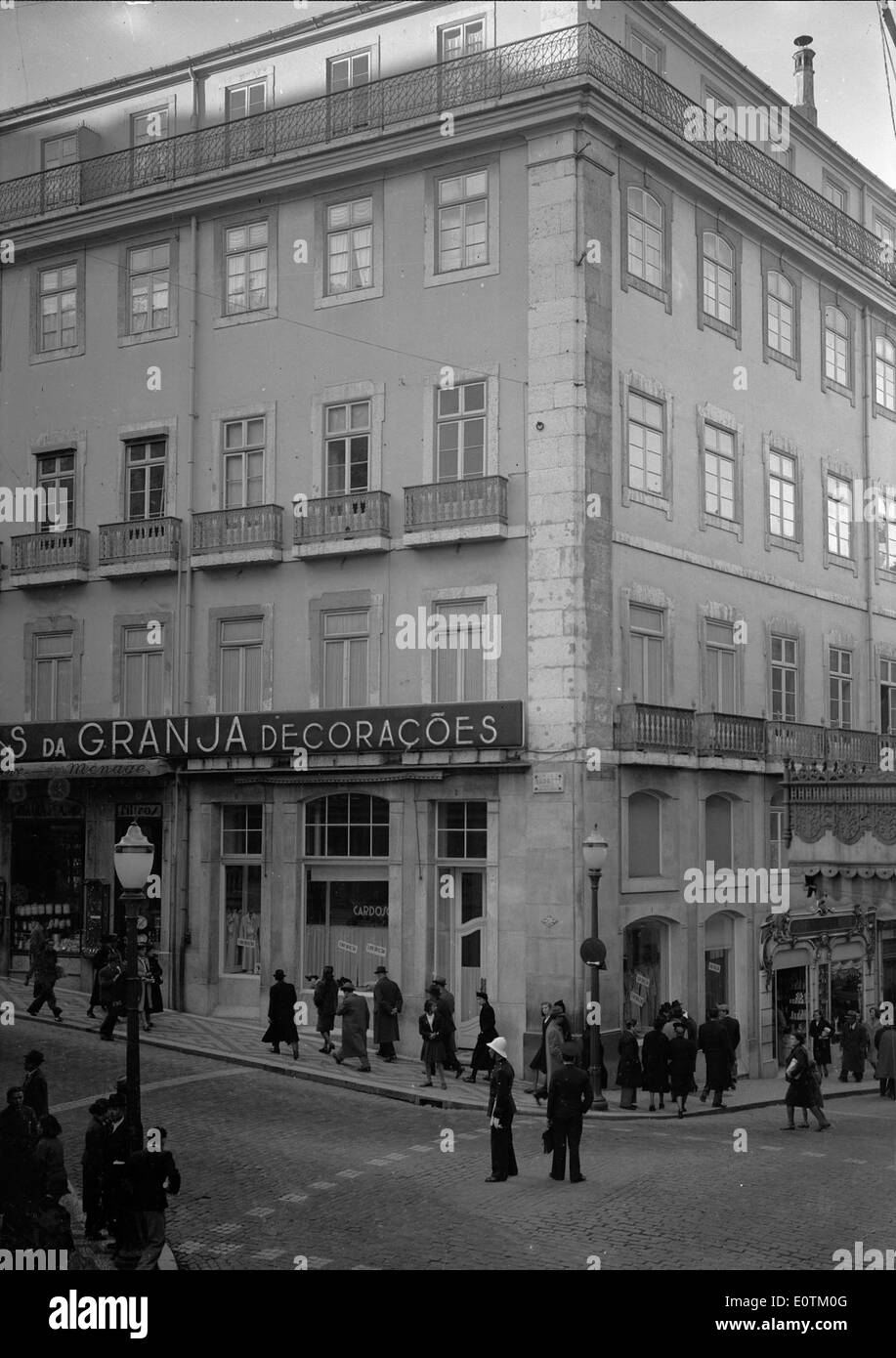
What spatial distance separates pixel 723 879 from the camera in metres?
30.7

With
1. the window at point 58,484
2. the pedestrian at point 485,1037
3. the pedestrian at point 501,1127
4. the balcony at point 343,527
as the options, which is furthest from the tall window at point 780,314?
the pedestrian at point 501,1127

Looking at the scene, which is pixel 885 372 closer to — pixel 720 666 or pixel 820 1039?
pixel 720 666

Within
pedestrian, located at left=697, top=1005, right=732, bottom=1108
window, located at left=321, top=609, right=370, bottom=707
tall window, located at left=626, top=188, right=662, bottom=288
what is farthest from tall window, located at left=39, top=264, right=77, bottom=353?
pedestrian, located at left=697, top=1005, right=732, bottom=1108

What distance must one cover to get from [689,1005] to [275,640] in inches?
426

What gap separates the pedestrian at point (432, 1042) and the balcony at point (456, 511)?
8531 mm

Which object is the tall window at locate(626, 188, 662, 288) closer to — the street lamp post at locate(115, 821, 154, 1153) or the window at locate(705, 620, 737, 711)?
the window at locate(705, 620, 737, 711)

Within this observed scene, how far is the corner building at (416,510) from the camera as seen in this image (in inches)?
1080

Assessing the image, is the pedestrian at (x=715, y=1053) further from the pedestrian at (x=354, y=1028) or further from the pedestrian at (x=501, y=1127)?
the pedestrian at (x=501, y=1127)

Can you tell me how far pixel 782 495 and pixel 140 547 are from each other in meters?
14.3

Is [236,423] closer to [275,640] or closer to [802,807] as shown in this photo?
Result: [275,640]

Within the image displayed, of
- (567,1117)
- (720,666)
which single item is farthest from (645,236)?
(567,1117)

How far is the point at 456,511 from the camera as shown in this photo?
91.9ft

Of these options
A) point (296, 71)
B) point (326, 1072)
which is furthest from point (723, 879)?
point (296, 71)

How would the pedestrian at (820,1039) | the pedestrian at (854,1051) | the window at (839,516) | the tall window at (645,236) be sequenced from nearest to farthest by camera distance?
the tall window at (645,236)
the pedestrian at (820,1039)
the pedestrian at (854,1051)
the window at (839,516)
